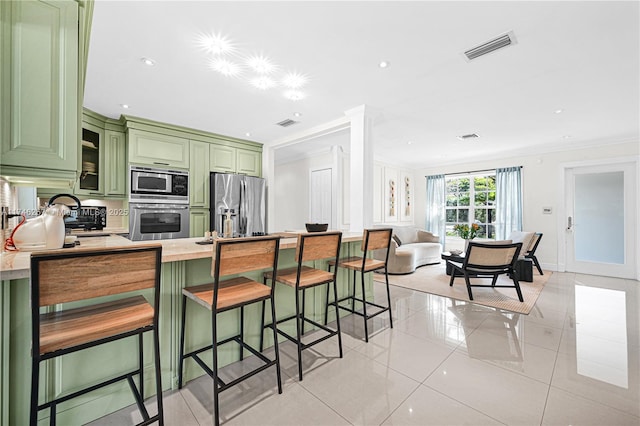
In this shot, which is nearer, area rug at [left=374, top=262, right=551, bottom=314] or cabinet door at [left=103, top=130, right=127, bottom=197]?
area rug at [left=374, top=262, right=551, bottom=314]

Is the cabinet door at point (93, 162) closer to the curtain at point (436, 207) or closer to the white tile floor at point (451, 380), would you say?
the white tile floor at point (451, 380)

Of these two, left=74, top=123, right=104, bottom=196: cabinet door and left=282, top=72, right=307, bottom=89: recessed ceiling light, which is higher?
left=282, top=72, right=307, bottom=89: recessed ceiling light

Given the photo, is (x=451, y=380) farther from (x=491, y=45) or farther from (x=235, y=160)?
(x=235, y=160)

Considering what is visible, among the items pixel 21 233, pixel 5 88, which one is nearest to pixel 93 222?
pixel 21 233

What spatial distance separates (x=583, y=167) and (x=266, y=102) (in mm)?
6190

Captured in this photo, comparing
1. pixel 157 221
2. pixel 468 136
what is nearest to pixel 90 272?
pixel 157 221

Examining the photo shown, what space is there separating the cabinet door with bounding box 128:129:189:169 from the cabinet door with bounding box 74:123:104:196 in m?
0.42

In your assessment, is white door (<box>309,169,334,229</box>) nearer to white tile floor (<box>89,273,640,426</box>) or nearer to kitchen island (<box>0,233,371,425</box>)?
white tile floor (<box>89,273,640,426</box>)

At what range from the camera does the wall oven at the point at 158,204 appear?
146 inches

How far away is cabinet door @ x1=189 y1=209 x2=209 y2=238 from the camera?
4.27 m

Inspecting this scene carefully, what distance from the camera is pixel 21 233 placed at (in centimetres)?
146

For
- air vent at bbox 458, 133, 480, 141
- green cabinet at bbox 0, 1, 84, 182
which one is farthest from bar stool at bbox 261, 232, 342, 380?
air vent at bbox 458, 133, 480, 141

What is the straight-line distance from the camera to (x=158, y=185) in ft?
12.8

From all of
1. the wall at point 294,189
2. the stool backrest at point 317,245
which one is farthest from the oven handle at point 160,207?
the stool backrest at point 317,245
